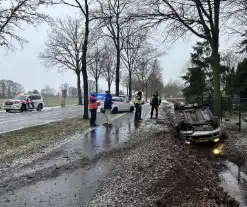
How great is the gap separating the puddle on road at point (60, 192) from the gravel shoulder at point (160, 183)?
28cm

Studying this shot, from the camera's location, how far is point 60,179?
21.2 feet

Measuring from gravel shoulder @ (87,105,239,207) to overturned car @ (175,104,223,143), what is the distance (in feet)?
9.43

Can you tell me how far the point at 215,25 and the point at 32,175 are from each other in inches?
588

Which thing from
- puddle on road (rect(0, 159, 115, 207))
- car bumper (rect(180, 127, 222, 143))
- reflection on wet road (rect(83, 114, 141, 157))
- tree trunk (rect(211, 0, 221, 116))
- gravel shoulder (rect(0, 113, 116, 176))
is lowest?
puddle on road (rect(0, 159, 115, 207))

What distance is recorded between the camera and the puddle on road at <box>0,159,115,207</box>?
510 centimetres

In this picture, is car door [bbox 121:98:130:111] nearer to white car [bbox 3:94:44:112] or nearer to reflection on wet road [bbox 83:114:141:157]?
white car [bbox 3:94:44:112]

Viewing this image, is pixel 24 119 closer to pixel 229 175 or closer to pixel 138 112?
pixel 138 112

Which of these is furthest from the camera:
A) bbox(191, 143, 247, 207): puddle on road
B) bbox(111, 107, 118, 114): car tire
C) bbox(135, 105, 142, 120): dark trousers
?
bbox(111, 107, 118, 114): car tire

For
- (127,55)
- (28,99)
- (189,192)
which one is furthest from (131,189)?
(127,55)

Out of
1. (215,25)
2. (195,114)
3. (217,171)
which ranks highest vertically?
(215,25)

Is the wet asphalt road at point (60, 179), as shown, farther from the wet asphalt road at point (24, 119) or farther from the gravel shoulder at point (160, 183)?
the wet asphalt road at point (24, 119)

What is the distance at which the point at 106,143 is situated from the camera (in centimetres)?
1079

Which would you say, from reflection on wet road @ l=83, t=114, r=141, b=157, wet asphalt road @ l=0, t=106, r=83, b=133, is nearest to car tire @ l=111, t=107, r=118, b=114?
wet asphalt road @ l=0, t=106, r=83, b=133

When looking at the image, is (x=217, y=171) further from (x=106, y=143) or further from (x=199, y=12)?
(x=199, y=12)
